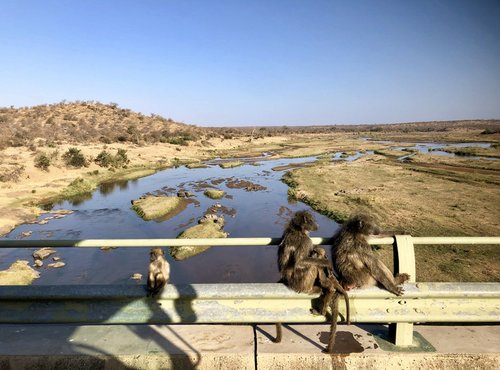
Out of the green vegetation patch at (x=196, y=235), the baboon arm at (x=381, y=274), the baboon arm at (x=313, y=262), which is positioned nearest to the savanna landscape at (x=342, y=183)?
the baboon arm at (x=381, y=274)

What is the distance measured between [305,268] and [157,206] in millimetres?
21927

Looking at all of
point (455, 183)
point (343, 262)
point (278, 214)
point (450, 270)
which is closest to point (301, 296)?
point (343, 262)

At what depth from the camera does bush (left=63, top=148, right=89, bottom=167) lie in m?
36.2

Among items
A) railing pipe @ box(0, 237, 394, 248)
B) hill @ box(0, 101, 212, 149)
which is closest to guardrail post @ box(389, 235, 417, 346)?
railing pipe @ box(0, 237, 394, 248)

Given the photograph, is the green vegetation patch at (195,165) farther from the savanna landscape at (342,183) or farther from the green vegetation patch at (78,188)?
the green vegetation patch at (78,188)

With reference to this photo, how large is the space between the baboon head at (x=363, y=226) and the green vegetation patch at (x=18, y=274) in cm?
1374

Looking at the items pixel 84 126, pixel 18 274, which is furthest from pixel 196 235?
pixel 84 126

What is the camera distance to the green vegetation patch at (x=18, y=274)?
1323cm

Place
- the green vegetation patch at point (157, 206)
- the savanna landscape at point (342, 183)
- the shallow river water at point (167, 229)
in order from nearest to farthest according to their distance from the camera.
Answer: the shallow river water at point (167, 229), the savanna landscape at point (342, 183), the green vegetation patch at point (157, 206)

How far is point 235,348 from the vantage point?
337 cm

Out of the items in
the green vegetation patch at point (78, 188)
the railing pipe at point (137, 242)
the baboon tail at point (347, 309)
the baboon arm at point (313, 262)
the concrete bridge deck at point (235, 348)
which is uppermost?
the railing pipe at point (137, 242)

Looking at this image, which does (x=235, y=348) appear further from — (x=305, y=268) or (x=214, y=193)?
(x=214, y=193)

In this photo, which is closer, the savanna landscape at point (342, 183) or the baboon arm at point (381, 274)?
the baboon arm at point (381, 274)

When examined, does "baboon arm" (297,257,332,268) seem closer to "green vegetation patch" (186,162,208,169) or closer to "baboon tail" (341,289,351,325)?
"baboon tail" (341,289,351,325)
